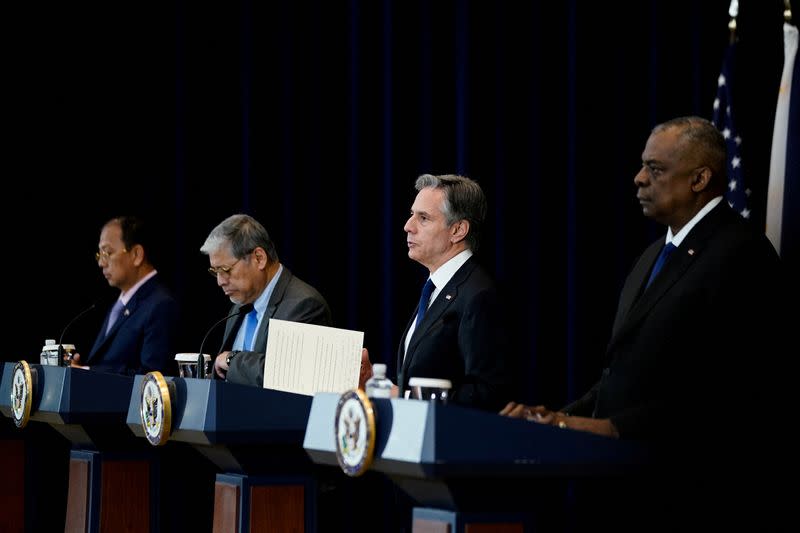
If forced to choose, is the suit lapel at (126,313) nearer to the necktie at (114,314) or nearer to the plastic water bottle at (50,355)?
the necktie at (114,314)

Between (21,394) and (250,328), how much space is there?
3.03ft

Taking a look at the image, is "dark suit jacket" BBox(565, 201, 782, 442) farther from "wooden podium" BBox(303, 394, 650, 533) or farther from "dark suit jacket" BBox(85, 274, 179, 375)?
"dark suit jacket" BBox(85, 274, 179, 375)

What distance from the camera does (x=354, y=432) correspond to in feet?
8.96

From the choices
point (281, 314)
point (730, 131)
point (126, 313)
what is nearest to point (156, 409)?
point (281, 314)

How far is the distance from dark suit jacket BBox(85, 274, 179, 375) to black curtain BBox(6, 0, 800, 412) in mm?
928

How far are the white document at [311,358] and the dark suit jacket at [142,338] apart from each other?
1.77 metres

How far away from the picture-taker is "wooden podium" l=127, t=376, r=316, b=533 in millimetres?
3623

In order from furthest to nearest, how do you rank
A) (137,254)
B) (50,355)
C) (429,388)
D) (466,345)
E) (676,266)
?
(137,254)
(50,355)
(466,345)
(676,266)
(429,388)

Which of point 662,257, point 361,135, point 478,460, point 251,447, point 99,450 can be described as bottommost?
point 99,450

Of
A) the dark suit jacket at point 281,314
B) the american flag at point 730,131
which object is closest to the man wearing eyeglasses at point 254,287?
the dark suit jacket at point 281,314

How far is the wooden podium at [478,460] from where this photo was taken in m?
2.52

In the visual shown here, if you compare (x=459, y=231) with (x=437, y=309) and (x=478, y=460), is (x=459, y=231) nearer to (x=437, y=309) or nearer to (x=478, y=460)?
(x=437, y=309)

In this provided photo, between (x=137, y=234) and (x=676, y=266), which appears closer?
(x=676, y=266)

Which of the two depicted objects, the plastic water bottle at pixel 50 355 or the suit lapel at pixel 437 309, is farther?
the plastic water bottle at pixel 50 355
